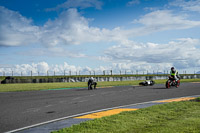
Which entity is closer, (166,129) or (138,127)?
(166,129)

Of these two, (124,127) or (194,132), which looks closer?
(194,132)

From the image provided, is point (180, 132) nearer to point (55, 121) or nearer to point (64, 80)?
point (55, 121)

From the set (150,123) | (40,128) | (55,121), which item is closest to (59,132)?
(40,128)

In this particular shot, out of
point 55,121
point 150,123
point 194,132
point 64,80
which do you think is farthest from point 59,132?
point 64,80

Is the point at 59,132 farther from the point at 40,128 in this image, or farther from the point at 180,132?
the point at 180,132

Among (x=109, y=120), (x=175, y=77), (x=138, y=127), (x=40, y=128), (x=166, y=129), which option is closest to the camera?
(x=166, y=129)

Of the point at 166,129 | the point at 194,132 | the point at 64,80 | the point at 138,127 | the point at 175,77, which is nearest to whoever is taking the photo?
the point at 194,132

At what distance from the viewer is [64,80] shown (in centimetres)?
3838

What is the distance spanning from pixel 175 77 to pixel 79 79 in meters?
24.4

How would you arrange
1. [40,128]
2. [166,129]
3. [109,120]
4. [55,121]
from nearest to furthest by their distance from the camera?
[166,129] < [40,128] < [109,120] < [55,121]

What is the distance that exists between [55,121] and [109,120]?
1.55 m

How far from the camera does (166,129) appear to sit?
15.1 ft

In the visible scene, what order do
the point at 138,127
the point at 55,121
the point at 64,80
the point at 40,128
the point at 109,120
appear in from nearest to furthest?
the point at 138,127 < the point at 40,128 < the point at 109,120 < the point at 55,121 < the point at 64,80

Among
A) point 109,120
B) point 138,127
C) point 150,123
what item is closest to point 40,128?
point 109,120
